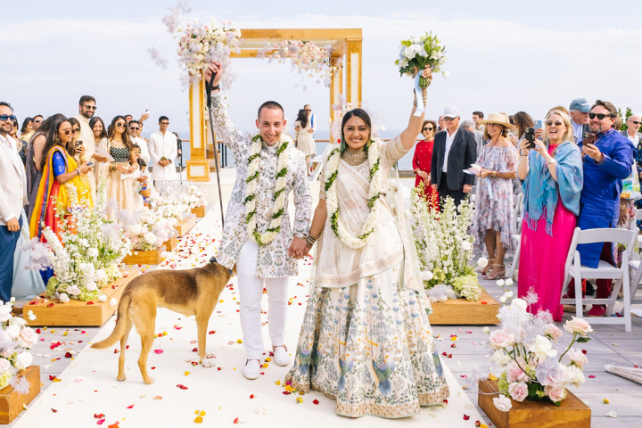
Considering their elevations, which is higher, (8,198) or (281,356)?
(8,198)

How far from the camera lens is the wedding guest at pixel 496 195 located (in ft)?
21.0

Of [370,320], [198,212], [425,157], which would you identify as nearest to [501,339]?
[370,320]

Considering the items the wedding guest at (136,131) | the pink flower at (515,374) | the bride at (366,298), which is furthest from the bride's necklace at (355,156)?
the wedding guest at (136,131)

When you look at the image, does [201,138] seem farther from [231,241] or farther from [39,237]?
[231,241]

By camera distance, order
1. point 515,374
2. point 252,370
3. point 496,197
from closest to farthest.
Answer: point 515,374 < point 252,370 < point 496,197

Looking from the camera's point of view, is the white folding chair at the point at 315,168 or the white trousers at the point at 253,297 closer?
A: the white trousers at the point at 253,297

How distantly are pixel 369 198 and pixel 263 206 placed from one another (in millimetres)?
767

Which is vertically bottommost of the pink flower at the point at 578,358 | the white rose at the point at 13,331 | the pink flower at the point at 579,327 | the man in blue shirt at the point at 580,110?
the pink flower at the point at 578,358

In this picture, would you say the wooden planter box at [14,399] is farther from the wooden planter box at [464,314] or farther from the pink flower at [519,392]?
the wooden planter box at [464,314]

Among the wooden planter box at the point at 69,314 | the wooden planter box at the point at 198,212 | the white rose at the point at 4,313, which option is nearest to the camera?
the white rose at the point at 4,313

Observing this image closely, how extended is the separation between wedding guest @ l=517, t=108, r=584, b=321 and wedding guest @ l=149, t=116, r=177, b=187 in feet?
23.6

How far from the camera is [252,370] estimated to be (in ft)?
12.0

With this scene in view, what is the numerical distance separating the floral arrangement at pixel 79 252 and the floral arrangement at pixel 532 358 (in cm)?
345

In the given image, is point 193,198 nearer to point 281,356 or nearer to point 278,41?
point 278,41
